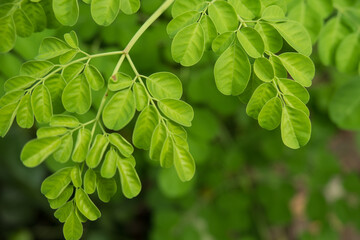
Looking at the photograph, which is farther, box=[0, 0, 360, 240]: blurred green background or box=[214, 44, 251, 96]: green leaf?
box=[0, 0, 360, 240]: blurred green background

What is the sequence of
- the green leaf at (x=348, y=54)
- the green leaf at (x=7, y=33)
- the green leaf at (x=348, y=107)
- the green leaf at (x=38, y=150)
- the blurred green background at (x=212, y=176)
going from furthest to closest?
the blurred green background at (x=212, y=176)
the green leaf at (x=348, y=107)
the green leaf at (x=348, y=54)
the green leaf at (x=7, y=33)
the green leaf at (x=38, y=150)

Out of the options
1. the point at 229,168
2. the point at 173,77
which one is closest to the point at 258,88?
the point at 173,77

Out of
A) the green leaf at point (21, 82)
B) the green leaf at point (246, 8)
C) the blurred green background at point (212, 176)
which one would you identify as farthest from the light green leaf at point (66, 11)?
the blurred green background at point (212, 176)

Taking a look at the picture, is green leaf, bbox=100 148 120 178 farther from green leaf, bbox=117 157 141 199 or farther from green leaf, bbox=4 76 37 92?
green leaf, bbox=4 76 37 92

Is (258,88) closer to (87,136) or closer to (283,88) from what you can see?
(283,88)

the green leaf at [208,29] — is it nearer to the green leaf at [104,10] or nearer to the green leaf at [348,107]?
the green leaf at [104,10]

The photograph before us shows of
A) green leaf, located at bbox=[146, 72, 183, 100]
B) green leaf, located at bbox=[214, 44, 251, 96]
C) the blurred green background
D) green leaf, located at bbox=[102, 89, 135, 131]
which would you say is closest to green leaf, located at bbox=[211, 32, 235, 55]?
green leaf, located at bbox=[214, 44, 251, 96]
